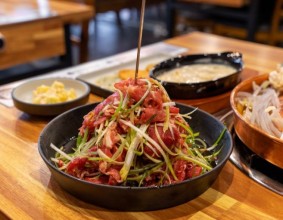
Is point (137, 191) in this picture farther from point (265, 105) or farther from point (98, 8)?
point (98, 8)

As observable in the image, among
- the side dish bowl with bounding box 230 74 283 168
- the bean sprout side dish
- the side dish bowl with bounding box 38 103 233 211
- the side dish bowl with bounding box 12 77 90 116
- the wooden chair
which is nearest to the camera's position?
the side dish bowl with bounding box 38 103 233 211

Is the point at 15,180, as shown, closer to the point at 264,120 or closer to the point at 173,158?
the point at 173,158

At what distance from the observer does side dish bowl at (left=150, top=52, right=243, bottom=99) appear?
Result: 1.20 meters

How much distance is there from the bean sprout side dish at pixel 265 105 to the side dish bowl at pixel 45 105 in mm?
524

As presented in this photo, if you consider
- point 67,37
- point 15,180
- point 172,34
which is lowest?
point 172,34

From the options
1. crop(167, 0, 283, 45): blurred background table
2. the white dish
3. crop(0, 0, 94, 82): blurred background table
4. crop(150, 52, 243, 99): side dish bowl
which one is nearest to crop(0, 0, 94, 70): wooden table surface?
crop(0, 0, 94, 82): blurred background table

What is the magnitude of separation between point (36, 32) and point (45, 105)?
1543mm

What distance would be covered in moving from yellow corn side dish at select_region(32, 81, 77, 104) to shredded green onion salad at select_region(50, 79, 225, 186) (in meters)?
0.42

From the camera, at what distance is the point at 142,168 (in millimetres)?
791

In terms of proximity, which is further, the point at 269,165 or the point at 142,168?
the point at 269,165

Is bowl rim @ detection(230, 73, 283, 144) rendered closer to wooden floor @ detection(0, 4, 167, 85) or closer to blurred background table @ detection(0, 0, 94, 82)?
blurred background table @ detection(0, 0, 94, 82)

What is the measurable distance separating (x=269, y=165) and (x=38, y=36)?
2059 millimetres

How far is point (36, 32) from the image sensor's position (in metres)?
2.55

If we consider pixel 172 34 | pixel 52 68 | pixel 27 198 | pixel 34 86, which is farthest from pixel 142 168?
pixel 172 34
